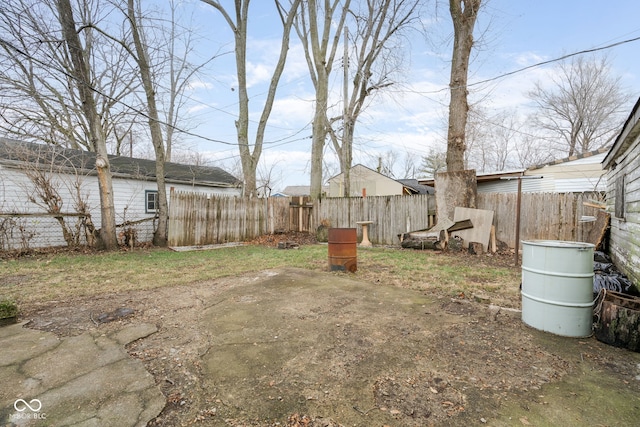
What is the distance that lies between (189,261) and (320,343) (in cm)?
556

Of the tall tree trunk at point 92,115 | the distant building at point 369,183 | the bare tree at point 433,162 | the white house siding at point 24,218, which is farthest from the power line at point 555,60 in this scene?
the bare tree at point 433,162

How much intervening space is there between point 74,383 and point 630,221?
6.45 metres

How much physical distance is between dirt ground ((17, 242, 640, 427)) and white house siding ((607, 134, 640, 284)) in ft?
6.06

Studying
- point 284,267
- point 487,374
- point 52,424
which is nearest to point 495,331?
point 487,374

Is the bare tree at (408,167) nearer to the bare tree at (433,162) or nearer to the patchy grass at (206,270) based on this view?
the bare tree at (433,162)

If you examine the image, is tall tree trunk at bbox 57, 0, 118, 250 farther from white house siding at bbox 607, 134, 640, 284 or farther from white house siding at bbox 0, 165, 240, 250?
white house siding at bbox 607, 134, 640, 284

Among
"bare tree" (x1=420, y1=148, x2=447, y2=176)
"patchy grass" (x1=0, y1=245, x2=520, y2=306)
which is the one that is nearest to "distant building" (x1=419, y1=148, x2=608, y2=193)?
"patchy grass" (x1=0, y1=245, x2=520, y2=306)

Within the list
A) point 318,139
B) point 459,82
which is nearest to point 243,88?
point 318,139

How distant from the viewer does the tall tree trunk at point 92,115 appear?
25.6 feet

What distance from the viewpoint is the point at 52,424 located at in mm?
1713

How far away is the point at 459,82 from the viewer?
345 inches

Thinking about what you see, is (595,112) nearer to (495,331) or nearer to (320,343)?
(495,331)

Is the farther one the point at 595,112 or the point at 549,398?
the point at 595,112

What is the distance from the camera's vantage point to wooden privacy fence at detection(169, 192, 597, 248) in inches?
295
